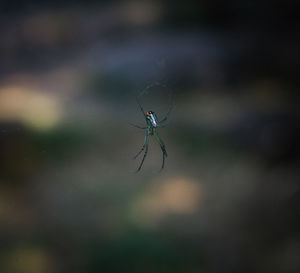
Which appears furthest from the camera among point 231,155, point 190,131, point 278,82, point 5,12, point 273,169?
point 5,12

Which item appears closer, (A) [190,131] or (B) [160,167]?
(B) [160,167]

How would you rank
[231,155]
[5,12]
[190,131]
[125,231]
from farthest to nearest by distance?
[5,12] < [190,131] < [231,155] < [125,231]

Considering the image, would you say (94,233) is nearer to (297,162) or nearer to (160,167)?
(160,167)

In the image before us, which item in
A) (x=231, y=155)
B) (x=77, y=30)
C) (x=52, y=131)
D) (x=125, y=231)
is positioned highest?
(x=77, y=30)

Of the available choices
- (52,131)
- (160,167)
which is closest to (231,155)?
(160,167)

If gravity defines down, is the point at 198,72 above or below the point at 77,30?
below

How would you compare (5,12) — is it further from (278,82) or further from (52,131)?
(278,82)

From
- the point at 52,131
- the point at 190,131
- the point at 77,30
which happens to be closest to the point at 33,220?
the point at 52,131
